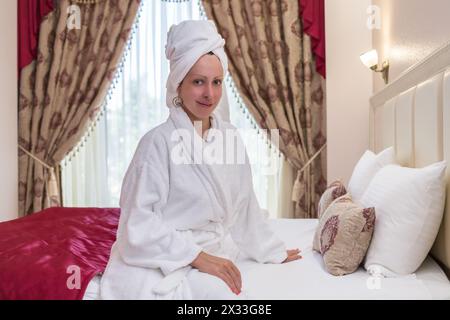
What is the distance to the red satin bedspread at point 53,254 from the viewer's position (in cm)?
146

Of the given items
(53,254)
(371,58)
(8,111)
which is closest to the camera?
(53,254)

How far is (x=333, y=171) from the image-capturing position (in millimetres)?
3939

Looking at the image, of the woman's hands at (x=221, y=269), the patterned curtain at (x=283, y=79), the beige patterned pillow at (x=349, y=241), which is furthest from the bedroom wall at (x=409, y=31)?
the woman's hands at (x=221, y=269)

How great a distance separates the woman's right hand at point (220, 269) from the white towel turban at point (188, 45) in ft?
1.74

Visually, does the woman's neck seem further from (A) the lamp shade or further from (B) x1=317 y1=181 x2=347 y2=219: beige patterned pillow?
(A) the lamp shade

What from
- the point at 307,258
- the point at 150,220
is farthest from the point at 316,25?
the point at 150,220

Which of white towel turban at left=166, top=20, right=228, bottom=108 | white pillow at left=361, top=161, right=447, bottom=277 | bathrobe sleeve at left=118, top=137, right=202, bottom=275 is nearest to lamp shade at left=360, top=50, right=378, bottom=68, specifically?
white pillow at left=361, top=161, right=447, bottom=277

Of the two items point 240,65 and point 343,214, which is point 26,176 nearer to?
point 240,65

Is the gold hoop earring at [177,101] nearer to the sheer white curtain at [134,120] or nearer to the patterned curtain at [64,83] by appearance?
the sheer white curtain at [134,120]

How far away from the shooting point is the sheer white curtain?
4.11 meters

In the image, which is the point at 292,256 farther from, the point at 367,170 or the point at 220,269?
the point at 367,170

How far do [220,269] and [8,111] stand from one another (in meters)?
3.34

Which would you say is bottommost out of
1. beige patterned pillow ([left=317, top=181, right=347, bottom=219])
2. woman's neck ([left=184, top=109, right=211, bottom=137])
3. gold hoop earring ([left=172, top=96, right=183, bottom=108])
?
beige patterned pillow ([left=317, top=181, right=347, bottom=219])

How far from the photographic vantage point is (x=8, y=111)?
13.3 ft
